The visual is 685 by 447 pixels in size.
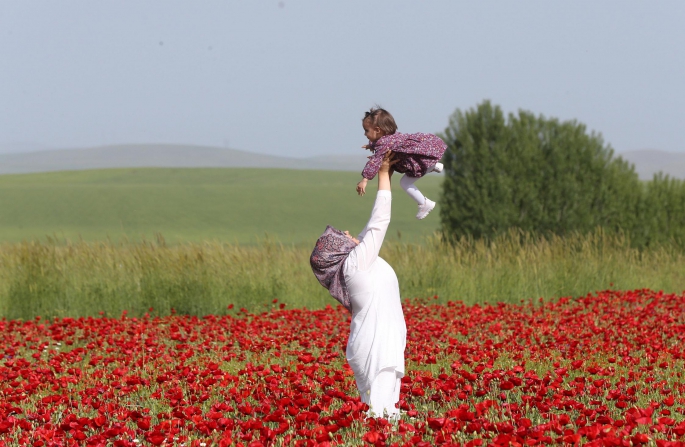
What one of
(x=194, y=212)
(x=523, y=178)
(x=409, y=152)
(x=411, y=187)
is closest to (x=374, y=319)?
(x=411, y=187)

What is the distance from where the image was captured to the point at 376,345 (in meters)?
4.79

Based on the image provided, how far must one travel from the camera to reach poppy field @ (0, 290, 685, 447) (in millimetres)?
4227

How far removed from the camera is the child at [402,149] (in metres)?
4.80

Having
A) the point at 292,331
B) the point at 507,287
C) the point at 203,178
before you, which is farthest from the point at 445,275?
the point at 203,178

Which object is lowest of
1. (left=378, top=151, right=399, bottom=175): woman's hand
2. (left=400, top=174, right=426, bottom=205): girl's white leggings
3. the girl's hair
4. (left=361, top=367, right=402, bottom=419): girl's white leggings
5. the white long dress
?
(left=361, top=367, right=402, bottom=419): girl's white leggings

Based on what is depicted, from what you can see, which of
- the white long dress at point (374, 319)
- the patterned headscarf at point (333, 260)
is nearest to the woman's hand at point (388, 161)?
the white long dress at point (374, 319)

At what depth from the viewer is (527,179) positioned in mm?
17172

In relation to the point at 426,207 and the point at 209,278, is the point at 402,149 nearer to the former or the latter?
the point at 426,207

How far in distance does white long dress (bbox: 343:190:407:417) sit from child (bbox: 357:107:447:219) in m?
0.24

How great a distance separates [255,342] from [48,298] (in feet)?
15.3

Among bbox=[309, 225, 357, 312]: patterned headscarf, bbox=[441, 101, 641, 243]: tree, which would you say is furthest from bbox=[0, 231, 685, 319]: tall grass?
bbox=[309, 225, 357, 312]: patterned headscarf

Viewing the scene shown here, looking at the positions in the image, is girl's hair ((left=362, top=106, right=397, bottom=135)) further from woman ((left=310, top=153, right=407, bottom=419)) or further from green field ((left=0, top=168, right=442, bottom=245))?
green field ((left=0, top=168, right=442, bottom=245))

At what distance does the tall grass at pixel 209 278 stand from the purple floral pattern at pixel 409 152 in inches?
269

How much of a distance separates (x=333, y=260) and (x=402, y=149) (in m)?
0.82
